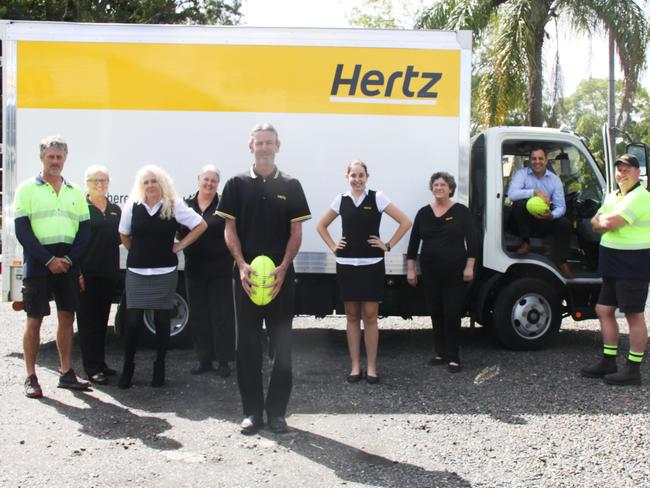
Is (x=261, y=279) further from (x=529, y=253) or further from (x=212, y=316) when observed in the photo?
(x=529, y=253)

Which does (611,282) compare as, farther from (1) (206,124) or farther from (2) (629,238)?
(1) (206,124)

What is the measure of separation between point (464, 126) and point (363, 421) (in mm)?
3049

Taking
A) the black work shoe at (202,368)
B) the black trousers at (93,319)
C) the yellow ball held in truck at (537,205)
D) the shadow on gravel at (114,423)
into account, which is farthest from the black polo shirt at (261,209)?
the yellow ball held in truck at (537,205)

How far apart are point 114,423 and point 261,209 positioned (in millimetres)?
1795

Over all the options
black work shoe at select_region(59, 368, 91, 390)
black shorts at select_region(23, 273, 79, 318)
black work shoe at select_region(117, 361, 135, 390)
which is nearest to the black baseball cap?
black work shoe at select_region(117, 361, 135, 390)

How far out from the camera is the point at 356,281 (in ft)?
18.9

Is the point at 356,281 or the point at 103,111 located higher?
the point at 103,111

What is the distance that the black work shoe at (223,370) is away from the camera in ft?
19.6

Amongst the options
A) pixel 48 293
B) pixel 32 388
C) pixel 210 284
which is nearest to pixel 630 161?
pixel 210 284

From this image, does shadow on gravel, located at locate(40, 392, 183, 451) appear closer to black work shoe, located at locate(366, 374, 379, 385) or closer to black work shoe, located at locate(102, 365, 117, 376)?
black work shoe, located at locate(102, 365, 117, 376)

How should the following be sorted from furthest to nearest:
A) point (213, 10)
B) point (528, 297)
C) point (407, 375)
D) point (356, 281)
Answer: point (213, 10) < point (528, 297) < point (407, 375) < point (356, 281)

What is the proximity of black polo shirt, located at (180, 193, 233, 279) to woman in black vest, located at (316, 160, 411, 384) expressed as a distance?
97 centimetres

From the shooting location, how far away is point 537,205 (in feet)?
21.9

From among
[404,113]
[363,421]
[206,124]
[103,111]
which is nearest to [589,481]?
[363,421]
